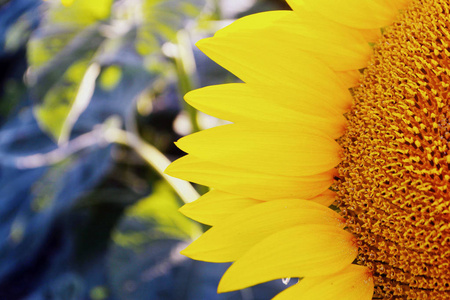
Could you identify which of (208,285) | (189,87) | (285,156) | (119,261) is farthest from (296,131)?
(119,261)

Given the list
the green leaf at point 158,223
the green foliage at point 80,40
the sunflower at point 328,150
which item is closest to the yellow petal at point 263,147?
the sunflower at point 328,150

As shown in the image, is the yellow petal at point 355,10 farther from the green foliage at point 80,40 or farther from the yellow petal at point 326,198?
the green foliage at point 80,40

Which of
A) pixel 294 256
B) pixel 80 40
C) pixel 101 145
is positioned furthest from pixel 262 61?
pixel 101 145

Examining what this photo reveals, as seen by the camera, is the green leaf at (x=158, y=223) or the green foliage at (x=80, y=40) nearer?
the green foliage at (x=80, y=40)

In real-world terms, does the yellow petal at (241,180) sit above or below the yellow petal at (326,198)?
above

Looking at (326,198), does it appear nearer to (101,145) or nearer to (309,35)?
(309,35)

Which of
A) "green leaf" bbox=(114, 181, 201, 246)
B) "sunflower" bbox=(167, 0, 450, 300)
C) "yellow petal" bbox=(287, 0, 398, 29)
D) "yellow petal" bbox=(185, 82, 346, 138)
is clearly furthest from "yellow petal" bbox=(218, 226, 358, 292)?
"green leaf" bbox=(114, 181, 201, 246)

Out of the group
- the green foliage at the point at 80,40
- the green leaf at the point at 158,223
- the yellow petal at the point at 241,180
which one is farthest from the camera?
the green leaf at the point at 158,223
